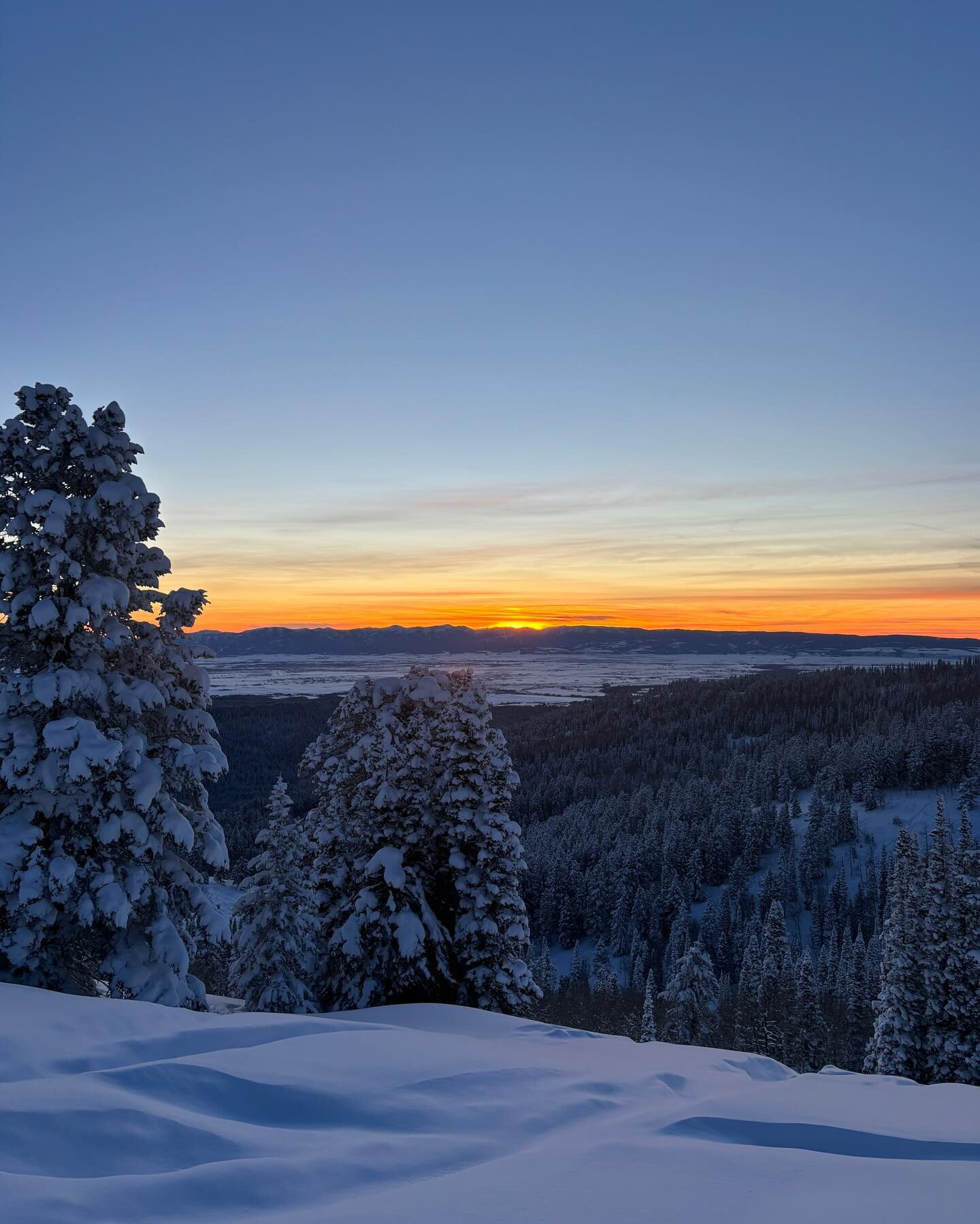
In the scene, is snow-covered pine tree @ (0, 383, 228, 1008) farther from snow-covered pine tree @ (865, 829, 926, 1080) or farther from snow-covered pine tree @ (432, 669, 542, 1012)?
snow-covered pine tree @ (865, 829, 926, 1080)

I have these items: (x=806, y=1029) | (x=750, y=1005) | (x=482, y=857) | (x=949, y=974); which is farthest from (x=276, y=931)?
(x=750, y=1005)

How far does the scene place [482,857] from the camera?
19297mm

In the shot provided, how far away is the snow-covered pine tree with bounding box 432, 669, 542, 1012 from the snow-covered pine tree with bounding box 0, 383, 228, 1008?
7.23m

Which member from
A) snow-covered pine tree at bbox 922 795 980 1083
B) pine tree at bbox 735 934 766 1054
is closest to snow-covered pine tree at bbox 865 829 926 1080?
snow-covered pine tree at bbox 922 795 980 1083

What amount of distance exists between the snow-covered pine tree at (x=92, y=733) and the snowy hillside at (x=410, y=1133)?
3993mm

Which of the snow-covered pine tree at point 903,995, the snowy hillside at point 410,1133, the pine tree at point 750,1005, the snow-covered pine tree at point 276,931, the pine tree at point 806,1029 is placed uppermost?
the snowy hillside at point 410,1133

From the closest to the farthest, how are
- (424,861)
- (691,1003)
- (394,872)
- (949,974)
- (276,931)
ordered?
(394,872) < (424,861) < (276,931) < (949,974) < (691,1003)

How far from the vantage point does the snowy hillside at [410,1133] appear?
4469mm

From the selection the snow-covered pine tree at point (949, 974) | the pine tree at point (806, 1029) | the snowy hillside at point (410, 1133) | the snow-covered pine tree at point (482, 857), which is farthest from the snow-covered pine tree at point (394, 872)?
the pine tree at point (806, 1029)

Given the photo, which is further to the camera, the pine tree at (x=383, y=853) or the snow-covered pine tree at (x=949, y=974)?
the snow-covered pine tree at (x=949, y=974)

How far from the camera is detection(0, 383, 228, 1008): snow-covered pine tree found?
12.1 metres

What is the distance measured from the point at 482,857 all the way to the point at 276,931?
586 cm

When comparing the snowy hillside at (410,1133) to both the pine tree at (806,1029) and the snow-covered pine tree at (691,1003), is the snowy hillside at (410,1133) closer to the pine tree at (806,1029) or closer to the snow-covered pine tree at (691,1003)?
the pine tree at (806,1029)

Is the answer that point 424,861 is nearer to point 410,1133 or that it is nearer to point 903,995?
point 410,1133
